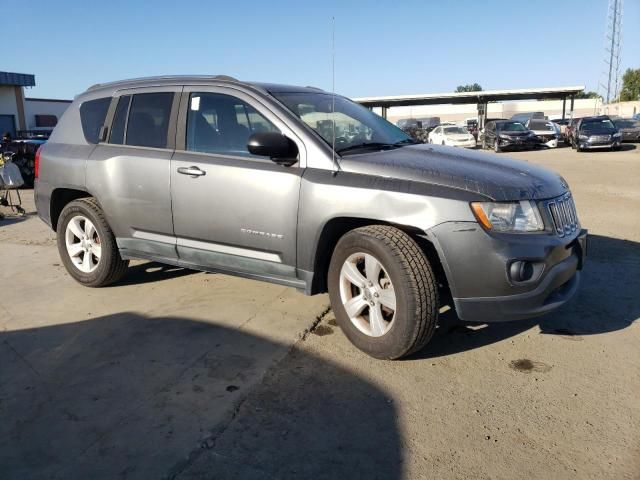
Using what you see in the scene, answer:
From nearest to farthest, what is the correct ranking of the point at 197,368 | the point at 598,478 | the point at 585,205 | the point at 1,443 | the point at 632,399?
the point at 598,478, the point at 1,443, the point at 632,399, the point at 197,368, the point at 585,205

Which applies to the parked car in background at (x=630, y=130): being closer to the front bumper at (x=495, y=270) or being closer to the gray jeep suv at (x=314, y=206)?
the gray jeep suv at (x=314, y=206)

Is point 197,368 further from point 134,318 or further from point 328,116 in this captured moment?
point 328,116

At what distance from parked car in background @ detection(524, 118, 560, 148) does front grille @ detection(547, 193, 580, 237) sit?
2530 cm

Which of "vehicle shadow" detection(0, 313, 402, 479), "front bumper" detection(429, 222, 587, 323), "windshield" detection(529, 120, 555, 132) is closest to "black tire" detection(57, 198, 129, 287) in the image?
"vehicle shadow" detection(0, 313, 402, 479)

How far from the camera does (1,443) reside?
2721mm

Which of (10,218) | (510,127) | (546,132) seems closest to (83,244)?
(10,218)

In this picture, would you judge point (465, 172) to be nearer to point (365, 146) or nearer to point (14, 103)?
point (365, 146)

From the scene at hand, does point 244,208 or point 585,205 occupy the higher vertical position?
point 244,208

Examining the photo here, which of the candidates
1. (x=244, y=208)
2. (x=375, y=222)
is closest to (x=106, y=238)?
(x=244, y=208)

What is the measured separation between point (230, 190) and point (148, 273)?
2.09 m

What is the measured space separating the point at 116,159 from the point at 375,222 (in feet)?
7.88

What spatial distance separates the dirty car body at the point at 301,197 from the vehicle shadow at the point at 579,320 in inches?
17.3

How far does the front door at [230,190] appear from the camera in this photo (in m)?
3.81

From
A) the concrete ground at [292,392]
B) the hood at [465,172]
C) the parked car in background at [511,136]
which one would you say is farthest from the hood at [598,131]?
the hood at [465,172]
